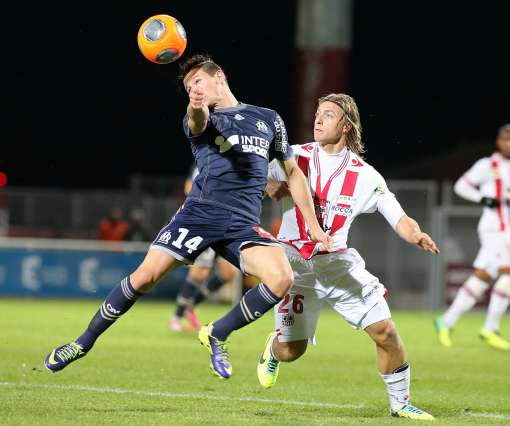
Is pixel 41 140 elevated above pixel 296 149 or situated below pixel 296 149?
below

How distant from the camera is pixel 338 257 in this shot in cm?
781

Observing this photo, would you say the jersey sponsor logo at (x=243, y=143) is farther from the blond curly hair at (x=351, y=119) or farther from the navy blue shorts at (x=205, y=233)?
the blond curly hair at (x=351, y=119)

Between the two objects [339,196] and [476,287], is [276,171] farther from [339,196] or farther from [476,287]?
[476,287]

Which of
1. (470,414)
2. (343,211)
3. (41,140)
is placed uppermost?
(343,211)

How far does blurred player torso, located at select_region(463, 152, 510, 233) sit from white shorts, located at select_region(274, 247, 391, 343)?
6312 millimetres

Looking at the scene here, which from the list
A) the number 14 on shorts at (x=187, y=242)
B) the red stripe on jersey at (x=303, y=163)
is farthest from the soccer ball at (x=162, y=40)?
the number 14 on shorts at (x=187, y=242)

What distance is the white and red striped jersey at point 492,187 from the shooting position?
13781 millimetres

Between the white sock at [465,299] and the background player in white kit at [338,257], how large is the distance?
6.01 meters

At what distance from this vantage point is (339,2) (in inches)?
1025

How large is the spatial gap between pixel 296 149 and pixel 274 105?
41.1 metres

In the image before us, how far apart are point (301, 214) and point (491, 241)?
20.9 feet

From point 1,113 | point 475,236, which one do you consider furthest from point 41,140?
point 475,236

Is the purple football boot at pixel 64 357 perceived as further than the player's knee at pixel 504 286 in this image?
No

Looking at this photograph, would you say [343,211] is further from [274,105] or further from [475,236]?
[274,105]
